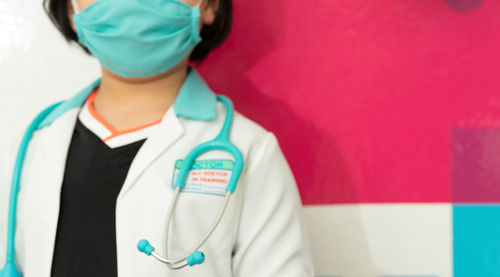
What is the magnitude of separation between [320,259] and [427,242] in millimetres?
193

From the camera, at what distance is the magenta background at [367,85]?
104cm

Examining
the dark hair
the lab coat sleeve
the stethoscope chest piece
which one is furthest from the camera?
the dark hair

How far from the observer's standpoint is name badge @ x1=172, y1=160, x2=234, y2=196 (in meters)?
0.81

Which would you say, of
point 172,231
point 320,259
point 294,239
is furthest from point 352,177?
point 172,231

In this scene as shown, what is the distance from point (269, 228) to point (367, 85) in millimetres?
374

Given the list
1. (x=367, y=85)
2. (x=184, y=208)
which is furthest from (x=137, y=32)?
(x=367, y=85)

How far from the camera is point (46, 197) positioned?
0.82 metres

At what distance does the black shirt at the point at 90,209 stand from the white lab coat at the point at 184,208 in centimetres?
2

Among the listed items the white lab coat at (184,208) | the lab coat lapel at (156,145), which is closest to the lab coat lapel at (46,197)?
the white lab coat at (184,208)

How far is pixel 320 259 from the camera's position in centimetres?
104

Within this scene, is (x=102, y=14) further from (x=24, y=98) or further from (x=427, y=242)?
(x=427, y=242)

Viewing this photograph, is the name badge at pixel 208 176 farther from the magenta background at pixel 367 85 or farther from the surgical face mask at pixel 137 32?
the magenta background at pixel 367 85

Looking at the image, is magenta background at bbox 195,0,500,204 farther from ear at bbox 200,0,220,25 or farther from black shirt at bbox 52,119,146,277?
black shirt at bbox 52,119,146,277

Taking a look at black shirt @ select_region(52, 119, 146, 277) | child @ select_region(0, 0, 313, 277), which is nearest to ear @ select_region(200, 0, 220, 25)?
child @ select_region(0, 0, 313, 277)
